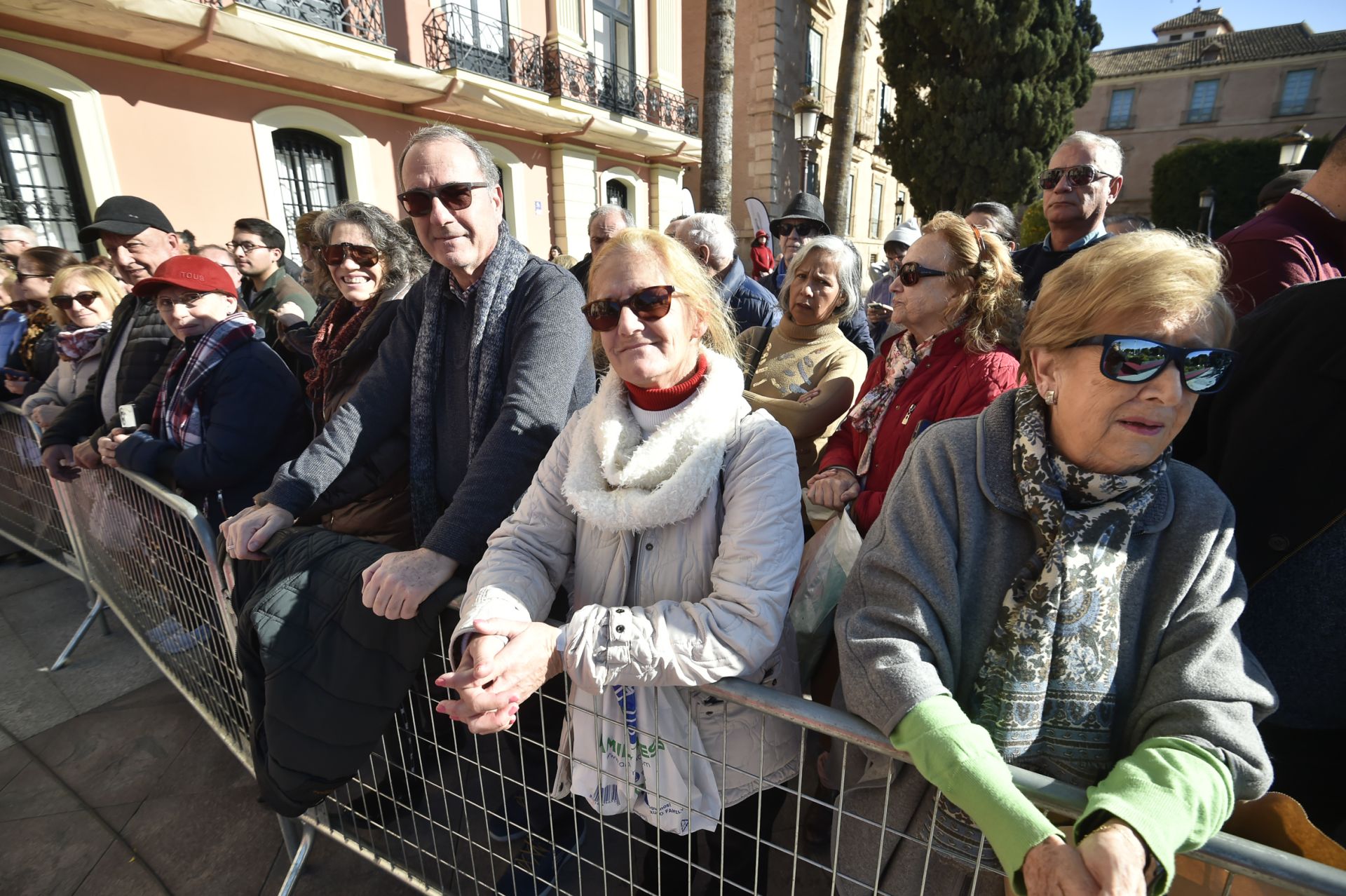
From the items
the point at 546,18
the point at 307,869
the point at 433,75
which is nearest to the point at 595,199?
the point at 546,18

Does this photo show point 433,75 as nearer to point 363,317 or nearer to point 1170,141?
point 363,317

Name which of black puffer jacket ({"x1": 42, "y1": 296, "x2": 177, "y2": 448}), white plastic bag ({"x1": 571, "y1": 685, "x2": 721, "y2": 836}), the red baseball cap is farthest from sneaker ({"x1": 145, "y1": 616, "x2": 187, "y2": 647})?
white plastic bag ({"x1": 571, "y1": 685, "x2": 721, "y2": 836})

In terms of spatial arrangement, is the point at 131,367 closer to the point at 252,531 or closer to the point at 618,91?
the point at 252,531

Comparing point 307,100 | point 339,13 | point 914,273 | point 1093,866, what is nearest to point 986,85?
point 339,13

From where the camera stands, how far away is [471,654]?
4.25ft

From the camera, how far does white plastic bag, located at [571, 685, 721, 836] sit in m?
1.44

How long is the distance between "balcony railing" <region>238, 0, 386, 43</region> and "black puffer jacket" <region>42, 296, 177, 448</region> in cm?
772

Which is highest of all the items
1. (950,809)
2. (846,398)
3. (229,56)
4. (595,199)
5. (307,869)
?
(229,56)

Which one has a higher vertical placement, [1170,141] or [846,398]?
[1170,141]

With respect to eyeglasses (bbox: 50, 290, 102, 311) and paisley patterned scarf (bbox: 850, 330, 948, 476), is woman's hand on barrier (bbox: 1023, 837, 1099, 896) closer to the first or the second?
paisley patterned scarf (bbox: 850, 330, 948, 476)

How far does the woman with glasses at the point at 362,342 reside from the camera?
222cm

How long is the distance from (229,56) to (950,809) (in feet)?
37.3

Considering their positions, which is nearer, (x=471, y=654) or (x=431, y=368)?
(x=471, y=654)

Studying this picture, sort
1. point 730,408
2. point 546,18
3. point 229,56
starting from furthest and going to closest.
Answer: point 546,18 → point 229,56 → point 730,408
